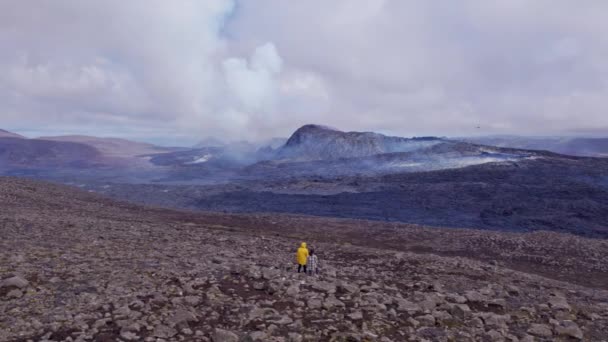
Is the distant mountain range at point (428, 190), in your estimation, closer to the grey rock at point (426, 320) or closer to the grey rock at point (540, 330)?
the grey rock at point (540, 330)

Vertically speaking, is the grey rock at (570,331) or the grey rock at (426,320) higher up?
the grey rock at (426,320)

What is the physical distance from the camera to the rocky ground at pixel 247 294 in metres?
5.60

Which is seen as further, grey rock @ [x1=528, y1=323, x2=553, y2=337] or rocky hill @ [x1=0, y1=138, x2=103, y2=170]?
rocky hill @ [x1=0, y1=138, x2=103, y2=170]

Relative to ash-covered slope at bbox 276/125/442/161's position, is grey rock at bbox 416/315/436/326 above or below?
below

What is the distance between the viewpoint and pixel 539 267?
14.1m

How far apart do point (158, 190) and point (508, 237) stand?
31.6 m

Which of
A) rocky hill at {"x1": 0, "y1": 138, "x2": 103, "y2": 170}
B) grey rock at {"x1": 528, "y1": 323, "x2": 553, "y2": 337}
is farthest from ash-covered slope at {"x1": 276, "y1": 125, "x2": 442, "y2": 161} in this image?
grey rock at {"x1": 528, "y1": 323, "x2": 553, "y2": 337}

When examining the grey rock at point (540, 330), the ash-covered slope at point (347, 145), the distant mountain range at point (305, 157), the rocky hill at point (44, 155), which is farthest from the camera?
the rocky hill at point (44, 155)

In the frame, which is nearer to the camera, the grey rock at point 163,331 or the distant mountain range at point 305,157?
the grey rock at point 163,331

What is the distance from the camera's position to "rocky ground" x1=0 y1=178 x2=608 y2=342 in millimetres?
5598

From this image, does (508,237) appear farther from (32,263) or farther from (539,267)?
(32,263)

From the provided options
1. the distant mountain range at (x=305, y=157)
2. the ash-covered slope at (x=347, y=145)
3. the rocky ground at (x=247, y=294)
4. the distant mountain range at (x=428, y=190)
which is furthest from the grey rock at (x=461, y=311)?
the ash-covered slope at (x=347, y=145)

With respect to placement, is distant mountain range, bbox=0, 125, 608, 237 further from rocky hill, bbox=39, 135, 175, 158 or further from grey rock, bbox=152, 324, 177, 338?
rocky hill, bbox=39, 135, 175, 158

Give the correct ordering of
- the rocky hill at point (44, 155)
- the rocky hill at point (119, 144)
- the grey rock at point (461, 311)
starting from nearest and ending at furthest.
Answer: the grey rock at point (461, 311), the rocky hill at point (44, 155), the rocky hill at point (119, 144)
